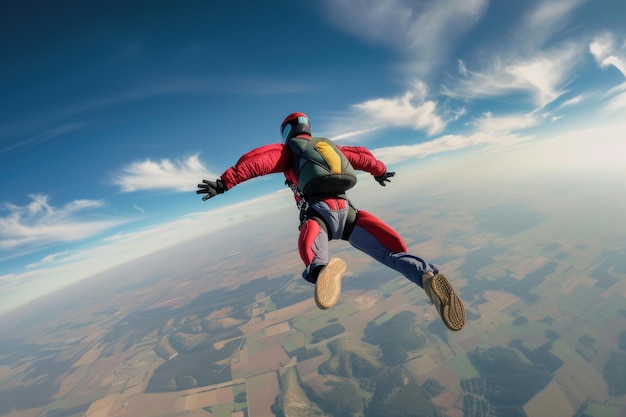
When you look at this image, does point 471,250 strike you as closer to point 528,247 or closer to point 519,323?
point 528,247

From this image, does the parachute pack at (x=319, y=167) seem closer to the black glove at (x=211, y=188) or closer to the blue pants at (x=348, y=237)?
the blue pants at (x=348, y=237)

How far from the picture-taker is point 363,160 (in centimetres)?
466

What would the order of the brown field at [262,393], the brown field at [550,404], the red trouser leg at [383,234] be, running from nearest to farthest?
the red trouser leg at [383,234], the brown field at [550,404], the brown field at [262,393]

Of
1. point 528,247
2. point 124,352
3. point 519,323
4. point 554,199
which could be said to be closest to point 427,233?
point 528,247

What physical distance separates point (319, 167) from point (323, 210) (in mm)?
Answer: 587

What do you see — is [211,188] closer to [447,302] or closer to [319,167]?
[319,167]

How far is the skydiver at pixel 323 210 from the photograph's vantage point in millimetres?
2898

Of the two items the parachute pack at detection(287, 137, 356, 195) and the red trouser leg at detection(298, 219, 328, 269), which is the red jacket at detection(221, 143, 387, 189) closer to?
the parachute pack at detection(287, 137, 356, 195)

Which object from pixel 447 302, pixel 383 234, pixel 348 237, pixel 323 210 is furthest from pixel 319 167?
pixel 447 302

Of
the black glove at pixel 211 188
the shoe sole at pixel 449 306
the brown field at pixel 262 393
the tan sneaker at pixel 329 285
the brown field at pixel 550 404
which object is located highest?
the black glove at pixel 211 188

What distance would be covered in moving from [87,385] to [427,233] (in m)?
140

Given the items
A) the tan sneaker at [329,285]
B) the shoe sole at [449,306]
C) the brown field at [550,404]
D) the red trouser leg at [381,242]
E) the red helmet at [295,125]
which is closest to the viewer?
the tan sneaker at [329,285]

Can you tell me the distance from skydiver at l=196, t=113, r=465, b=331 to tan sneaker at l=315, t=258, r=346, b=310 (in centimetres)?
1

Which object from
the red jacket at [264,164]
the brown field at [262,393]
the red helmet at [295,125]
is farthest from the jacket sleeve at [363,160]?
the brown field at [262,393]
